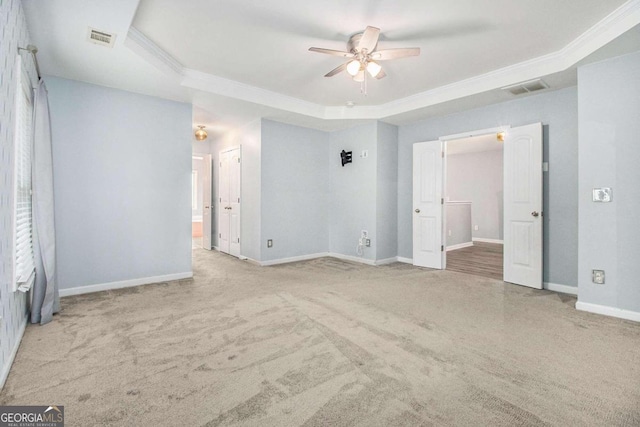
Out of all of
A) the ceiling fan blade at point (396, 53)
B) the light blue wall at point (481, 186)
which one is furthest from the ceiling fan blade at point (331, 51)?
the light blue wall at point (481, 186)

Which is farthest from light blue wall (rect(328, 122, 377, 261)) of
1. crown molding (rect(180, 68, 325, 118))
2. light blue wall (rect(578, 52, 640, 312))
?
light blue wall (rect(578, 52, 640, 312))

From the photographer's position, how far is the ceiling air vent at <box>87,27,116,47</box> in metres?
2.55

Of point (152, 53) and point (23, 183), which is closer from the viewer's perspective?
point (23, 183)

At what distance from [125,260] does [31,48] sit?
2.45 metres

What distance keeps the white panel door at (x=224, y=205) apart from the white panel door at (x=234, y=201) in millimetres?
146

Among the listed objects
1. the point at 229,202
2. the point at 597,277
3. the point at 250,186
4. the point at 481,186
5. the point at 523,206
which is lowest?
the point at 597,277

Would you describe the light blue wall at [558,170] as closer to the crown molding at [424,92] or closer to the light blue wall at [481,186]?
the crown molding at [424,92]

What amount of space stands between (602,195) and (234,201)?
17.7 ft

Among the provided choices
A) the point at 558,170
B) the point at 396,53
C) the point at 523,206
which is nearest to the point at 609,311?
the point at 523,206

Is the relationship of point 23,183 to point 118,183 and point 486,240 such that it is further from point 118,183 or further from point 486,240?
point 486,240

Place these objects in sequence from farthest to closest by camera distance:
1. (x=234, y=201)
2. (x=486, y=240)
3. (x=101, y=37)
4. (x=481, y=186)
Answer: (x=481, y=186), (x=486, y=240), (x=234, y=201), (x=101, y=37)

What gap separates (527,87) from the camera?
12.1ft

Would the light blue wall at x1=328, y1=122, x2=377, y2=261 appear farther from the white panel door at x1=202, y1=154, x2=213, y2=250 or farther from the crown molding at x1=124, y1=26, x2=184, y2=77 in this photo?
the crown molding at x1=124, y1=26, x2=184, y2=77

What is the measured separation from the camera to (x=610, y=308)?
288 centimetres
